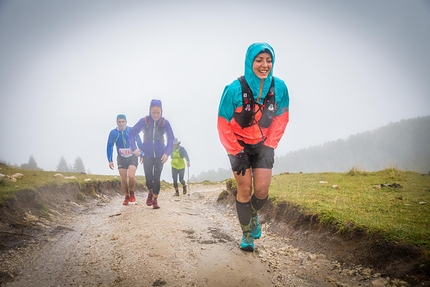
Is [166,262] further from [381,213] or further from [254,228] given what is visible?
[381,213]

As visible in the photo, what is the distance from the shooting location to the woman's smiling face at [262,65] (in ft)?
11.6

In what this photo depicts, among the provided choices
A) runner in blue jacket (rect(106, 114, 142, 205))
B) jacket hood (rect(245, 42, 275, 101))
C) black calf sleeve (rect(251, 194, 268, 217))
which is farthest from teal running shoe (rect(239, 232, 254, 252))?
runner in blue jacket (rect(106, 114, 142, 205))

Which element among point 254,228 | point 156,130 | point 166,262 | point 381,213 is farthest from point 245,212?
point 156,130

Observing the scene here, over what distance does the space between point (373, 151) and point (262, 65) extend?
152m

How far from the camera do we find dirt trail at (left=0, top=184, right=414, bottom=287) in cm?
270

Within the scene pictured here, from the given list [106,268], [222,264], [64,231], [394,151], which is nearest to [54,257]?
[106,268]

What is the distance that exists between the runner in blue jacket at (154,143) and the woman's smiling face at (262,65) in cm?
458

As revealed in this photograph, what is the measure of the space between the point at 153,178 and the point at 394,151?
15390 cm

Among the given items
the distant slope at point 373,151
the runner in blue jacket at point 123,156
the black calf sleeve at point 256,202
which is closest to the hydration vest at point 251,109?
the black calf sleeve at point 256,202

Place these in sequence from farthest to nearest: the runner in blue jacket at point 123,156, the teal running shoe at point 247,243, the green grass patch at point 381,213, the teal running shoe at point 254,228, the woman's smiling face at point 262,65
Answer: the runner in blue jacket at point 123,156 → the teal running shoe at point 254,228 → the teal running shoe at point 247,243 → the woman's smiling face at point 262,65 → the green grass patch at point 381,213

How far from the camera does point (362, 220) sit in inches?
153

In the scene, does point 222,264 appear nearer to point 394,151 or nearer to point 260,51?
point 260,51

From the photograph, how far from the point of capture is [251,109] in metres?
3.58

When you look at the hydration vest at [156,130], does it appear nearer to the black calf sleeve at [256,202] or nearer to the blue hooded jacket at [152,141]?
the blue hooded jacket at [152,141]
